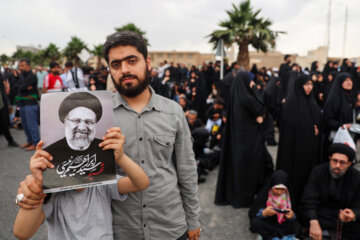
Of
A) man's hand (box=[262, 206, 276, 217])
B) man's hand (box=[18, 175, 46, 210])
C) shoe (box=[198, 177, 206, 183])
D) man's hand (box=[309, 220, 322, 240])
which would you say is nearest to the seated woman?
man's hand (box=[262, 206, 276, 217])

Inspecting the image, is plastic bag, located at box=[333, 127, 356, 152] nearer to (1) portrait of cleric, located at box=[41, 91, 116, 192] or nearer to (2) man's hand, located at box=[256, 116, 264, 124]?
(2) man's hand, located at box=[256, 116, 264, 124]

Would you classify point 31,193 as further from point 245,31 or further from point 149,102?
point 245,31

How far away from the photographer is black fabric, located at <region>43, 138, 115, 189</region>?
0.90 m

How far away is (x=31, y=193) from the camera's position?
0.91 metres

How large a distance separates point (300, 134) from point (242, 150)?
0.83 m

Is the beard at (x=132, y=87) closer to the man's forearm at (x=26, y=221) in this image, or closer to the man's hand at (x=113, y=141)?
the man's hand at (x=113, y=141)

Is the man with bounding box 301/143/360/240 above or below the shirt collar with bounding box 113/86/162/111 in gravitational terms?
below

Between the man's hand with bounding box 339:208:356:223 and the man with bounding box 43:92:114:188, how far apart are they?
2666mm

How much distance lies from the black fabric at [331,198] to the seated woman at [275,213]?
23cm

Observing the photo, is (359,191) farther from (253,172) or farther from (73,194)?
(73,194)

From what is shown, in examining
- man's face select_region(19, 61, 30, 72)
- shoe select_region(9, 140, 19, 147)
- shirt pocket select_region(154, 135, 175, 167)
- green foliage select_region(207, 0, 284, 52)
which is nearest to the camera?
shirt pocket select_region(154, 135, 175, 167)

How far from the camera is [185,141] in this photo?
140cm

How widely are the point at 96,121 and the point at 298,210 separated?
9.73ft

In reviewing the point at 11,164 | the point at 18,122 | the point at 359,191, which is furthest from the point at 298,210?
the point at 18,122
